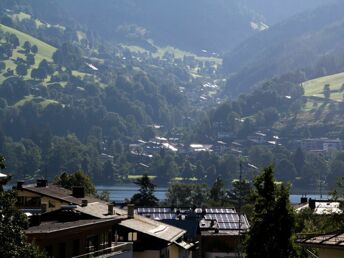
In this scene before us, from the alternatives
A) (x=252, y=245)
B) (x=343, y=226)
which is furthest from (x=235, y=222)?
(x=343, y=226)

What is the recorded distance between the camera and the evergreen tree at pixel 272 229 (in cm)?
3922

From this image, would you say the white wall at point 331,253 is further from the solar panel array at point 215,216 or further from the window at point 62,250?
the solar panel array at point 215,216

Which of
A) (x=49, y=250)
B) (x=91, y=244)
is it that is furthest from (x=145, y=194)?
(x=49, y=250)

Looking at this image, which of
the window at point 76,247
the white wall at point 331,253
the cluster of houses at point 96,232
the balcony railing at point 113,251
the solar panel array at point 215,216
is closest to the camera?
the white wall at point 331,253

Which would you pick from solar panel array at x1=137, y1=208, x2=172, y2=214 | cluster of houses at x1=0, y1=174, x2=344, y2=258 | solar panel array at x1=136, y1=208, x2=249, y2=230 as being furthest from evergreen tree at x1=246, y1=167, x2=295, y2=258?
solar panel array at x1=137, y1=208, x2=172, y2=214

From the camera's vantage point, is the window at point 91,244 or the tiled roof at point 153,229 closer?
the window at point 91,244

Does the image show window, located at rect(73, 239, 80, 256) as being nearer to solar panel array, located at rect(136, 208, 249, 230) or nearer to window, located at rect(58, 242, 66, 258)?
window, located at rect(58, 242, 66, 258)

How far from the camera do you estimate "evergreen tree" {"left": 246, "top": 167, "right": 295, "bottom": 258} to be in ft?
129

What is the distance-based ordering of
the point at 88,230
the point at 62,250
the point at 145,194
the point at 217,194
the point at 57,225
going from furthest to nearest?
1. the point at 217,194
2. the point at 145,194
3. the point at 88,230
4. the point at 57,225
5. the point at 62,250

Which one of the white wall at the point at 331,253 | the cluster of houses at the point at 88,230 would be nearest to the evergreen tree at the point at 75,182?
the cluster of houses at the point at 88,230

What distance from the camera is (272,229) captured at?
130 ft

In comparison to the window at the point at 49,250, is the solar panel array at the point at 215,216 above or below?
above

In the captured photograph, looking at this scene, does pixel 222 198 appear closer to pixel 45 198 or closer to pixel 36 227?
pixel 45 198

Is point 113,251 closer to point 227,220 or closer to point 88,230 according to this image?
point 88,230
